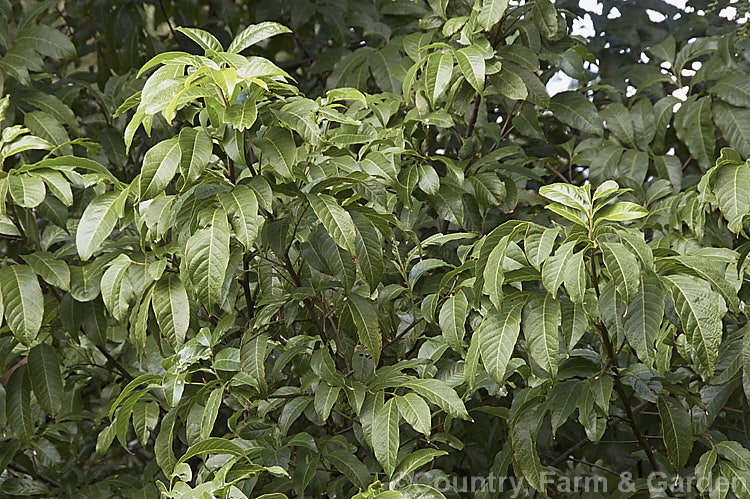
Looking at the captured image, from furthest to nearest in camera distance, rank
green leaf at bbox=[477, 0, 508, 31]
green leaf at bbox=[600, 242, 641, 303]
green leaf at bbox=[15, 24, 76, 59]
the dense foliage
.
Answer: green leaf at bbox=[15, 24, 76, 59] → green leaf at bbox=[477, 0, 508, 31] → the dense foliage → green leaf at bbox=[600, 242, 641, 303]

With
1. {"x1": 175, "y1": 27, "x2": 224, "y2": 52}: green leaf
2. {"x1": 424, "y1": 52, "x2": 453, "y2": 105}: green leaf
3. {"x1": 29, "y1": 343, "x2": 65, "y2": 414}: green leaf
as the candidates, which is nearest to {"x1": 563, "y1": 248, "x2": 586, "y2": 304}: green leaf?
{"x1": 424, "y1": 52, "x2": 453, "y2": 105}: green leaf

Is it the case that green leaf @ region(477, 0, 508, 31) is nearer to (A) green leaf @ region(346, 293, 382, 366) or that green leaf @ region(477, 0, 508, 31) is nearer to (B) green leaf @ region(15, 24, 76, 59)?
(A) green leaf @ region(346, 293, 382, 366)

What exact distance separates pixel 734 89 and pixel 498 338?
3.35 feet

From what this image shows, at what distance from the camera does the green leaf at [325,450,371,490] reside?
122 cm

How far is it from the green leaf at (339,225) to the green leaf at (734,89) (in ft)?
3.54

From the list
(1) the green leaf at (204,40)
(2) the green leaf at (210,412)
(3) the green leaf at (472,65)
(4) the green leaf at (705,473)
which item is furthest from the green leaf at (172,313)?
(4) the green leaf at (705,473)

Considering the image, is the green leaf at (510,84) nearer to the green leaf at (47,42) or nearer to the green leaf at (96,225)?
the green leaf at (96,225)

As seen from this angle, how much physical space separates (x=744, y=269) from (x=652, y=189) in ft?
1.74

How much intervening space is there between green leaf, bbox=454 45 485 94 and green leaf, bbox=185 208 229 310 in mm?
586

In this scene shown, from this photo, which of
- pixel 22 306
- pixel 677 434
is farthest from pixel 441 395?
pixel 22 306

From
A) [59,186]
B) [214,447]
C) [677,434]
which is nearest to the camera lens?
[214,447]

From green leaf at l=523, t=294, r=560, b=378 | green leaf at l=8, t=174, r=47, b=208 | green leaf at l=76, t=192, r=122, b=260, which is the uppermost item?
green leaf at l=8, t=174, r=47, b=208

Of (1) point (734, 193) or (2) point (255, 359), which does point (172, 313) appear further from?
(1) point (734, 193)

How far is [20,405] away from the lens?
1533 mm
